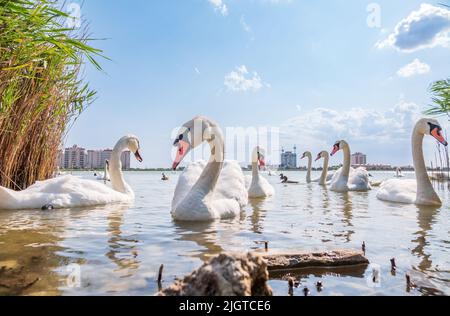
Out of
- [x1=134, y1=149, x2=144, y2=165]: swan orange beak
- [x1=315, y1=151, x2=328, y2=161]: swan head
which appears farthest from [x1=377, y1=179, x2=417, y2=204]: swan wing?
[x1=315, y1=151, x2=328, y2=161]: swan head

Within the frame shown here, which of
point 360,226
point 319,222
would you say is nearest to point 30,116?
point 319,222

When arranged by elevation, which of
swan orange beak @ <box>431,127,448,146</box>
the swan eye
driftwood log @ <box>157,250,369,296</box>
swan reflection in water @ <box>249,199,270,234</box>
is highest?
the swan eye

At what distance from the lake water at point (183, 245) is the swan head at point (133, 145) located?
3700 millimetres

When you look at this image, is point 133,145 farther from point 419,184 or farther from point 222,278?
point 222,278

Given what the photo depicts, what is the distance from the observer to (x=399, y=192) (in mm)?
11109

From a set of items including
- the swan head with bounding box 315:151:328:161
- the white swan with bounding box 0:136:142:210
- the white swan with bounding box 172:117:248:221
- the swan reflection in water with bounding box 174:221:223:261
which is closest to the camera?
the swan reflection in water with bounding box 174:221:223:261

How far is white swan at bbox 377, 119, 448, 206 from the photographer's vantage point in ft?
32.6

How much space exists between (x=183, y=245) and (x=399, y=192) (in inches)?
333

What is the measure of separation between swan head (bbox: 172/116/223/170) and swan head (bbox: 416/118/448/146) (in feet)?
21.3

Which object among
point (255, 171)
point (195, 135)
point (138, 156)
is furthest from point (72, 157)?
point (195, 135)

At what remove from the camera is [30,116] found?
8477mm

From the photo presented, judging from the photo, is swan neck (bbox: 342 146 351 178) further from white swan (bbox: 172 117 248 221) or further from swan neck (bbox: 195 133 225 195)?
swan neck (bbox: 195 133 225 195)

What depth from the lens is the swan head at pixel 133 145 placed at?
11.8 metres

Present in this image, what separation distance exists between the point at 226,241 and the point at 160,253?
1.07 metres
